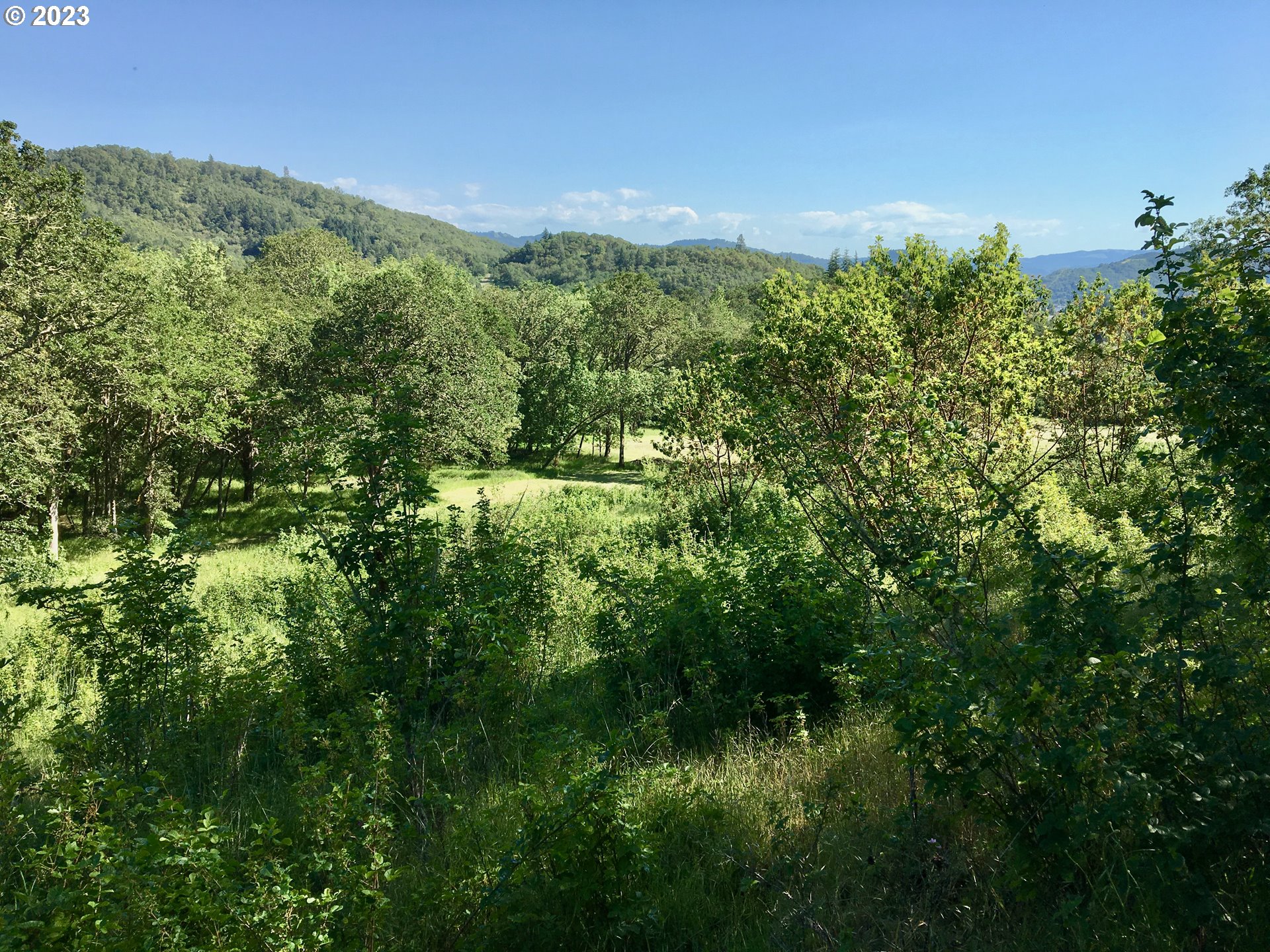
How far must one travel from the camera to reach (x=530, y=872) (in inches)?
139

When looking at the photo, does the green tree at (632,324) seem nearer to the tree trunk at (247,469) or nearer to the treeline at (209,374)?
the treeline at (209,374)

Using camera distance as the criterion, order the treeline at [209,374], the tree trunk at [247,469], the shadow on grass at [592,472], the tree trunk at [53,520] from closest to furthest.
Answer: the treeline at [209,374] → the tree trunk at [53,520] → the tree trunk at [247,469] → the shadow on grass at [592,472]

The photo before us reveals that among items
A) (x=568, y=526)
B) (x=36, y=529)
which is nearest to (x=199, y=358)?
(x=36, y=529)

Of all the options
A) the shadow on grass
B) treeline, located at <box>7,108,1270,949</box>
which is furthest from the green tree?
treeline, located at <box>7,108,1270,949</box>

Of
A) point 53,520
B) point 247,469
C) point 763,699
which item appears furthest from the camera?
point 247,469

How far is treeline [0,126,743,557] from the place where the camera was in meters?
16.6

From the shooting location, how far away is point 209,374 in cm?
2417

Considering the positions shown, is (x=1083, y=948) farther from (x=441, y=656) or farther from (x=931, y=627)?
(x=441, y=656)

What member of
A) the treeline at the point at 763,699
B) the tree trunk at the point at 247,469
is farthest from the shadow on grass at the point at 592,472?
the treeline at the point at 763,699

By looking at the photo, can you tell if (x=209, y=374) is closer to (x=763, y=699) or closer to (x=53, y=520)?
(x=53, y=520)

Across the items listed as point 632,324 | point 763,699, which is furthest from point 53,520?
point 632,324

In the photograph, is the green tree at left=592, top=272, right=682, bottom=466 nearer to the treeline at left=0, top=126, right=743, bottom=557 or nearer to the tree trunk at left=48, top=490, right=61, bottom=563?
the treeline at left=0, top=126, right=743, bottom=557

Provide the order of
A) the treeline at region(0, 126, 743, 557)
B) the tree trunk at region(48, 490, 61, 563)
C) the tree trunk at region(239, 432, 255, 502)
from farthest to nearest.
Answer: the tree trunk at region(239, 432, 255, 502), the tree trunk at region(48, 490, 61, 563), the treeline at region(0, 126, 743, 557)

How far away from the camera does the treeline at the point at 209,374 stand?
1658cm
